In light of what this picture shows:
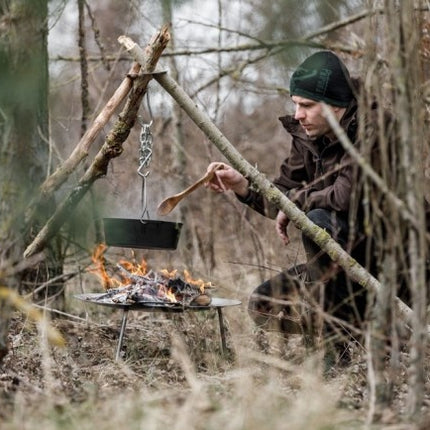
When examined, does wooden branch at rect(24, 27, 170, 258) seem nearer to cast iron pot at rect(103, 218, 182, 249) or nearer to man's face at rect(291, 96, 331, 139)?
cast iron pot at rect(103, 218, 182, 249)

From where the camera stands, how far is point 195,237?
823 centimetres

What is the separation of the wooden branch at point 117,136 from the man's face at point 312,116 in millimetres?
899

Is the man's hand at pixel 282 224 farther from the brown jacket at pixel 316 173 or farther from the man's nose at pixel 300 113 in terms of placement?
the man's nose at pixel 300 113

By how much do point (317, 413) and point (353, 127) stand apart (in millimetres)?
2494

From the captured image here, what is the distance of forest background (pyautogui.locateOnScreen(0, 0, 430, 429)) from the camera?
3146 mm

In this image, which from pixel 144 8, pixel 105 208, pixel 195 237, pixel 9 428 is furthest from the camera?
pixel 195 237

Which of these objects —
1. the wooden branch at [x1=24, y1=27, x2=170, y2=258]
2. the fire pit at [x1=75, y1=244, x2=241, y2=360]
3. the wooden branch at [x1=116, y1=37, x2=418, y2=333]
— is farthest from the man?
the wooden branch at [x1=24, y1=27, x2=170, y2=258]

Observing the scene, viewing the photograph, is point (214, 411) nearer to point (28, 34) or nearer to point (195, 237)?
point (28, 34)

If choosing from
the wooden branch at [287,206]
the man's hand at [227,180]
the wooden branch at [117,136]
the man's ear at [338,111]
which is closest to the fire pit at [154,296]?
the wooden branch at [117,136]

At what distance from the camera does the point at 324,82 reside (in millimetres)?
5039

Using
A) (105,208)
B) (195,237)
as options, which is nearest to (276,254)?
(195,237)

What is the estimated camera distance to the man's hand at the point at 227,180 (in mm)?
5094

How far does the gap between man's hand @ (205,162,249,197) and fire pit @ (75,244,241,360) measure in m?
0.63

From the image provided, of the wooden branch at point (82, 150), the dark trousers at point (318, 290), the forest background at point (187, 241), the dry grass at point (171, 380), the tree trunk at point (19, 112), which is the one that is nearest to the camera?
the dry grass at point (171, 380)
